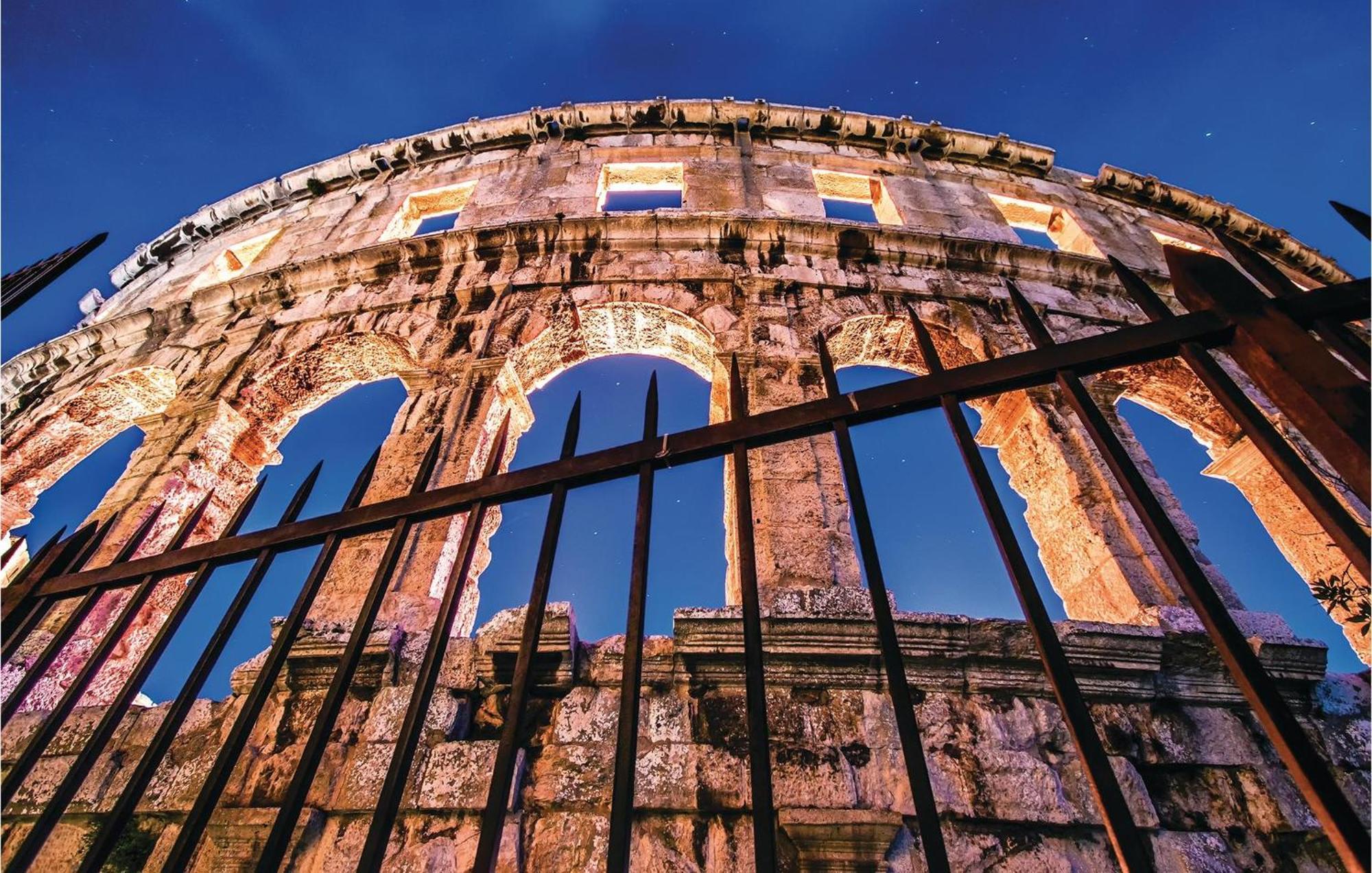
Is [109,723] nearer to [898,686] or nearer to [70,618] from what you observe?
[70,618]

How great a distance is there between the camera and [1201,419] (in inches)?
238

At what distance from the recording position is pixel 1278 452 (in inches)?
48.1

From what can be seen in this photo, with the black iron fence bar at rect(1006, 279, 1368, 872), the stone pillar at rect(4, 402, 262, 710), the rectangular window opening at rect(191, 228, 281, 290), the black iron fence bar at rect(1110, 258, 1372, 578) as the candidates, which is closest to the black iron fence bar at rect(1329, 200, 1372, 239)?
the black iron fence bar at rect(1110, 258, 1372, 578)

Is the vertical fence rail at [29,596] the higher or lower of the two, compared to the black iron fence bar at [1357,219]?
lower

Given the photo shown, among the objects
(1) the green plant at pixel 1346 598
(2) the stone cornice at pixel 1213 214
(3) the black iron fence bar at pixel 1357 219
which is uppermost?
(2) the stone cornice at pixel 1213 214

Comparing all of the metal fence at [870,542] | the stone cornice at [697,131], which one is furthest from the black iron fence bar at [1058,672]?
the stone cornice at [697,131]

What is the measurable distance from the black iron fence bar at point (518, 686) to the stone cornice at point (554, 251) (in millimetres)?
5017

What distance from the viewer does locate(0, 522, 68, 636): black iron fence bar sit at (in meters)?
2.15

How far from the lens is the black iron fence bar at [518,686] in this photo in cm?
121

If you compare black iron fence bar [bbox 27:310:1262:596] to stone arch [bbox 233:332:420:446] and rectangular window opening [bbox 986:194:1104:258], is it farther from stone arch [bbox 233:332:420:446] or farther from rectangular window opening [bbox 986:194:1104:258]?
rectangular window opening [bbox 986:194:1104:258]

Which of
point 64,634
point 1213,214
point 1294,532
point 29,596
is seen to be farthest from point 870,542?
A: point 1213,214

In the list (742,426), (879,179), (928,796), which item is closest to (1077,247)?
(879,179)

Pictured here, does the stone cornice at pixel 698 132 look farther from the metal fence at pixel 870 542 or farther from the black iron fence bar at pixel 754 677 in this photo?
the black iron fence bar at pixel 754 677

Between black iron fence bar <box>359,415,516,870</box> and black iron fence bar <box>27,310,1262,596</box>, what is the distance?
11 centimetres
